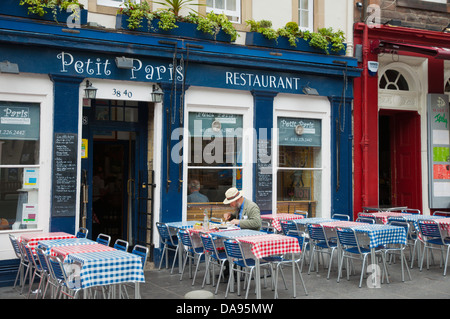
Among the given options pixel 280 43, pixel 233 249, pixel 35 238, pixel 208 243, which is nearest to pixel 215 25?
pixel 280 43

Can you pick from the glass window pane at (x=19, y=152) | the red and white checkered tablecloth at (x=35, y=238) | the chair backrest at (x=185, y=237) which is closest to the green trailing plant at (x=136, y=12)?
the glass window pane at (x=19, y=152)

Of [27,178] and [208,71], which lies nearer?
[27,178]

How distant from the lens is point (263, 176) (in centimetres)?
1166

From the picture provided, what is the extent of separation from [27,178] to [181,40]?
4.00 metres

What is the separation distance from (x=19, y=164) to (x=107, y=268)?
4083mm

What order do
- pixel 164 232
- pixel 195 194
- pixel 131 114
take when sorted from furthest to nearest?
pixel 131 114 → pixel 195 194 → pixel 164 232

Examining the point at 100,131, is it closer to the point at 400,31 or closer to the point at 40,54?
the point at 40,54

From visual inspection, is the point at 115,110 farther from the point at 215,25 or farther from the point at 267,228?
the point at 267,228

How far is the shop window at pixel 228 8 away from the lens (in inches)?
459

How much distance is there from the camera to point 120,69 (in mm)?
10180

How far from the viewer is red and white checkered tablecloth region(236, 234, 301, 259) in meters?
7.43

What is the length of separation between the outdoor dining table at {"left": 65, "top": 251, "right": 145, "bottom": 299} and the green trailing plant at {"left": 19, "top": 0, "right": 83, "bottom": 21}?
193 inches

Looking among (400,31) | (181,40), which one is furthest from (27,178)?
(400,31)

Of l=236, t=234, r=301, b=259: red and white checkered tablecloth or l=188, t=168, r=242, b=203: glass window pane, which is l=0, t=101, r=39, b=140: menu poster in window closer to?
l=188, t=168, r=242, b=203: glass window pane
